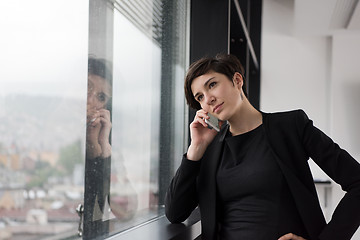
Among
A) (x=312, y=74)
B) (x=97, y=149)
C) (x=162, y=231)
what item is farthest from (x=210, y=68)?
(x=312, y=74)

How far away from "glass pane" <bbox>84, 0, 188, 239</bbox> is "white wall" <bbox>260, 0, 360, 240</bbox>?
316 cm

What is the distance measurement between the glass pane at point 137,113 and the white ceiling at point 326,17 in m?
2.13

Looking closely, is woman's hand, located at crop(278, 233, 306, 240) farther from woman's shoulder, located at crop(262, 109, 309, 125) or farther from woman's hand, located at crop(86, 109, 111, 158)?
woman's hand, located at crop(86, 109, 111, 158)

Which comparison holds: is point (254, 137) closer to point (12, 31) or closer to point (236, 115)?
point (236, 115)

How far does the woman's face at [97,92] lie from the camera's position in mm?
1401

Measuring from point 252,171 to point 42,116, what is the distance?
729 mm

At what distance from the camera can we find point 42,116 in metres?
1.14

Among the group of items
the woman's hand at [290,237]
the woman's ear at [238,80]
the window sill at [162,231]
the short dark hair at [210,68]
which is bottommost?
the window sill at [162,231]

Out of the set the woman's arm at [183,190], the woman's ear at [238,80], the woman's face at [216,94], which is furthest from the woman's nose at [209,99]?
the woman's arm at [183,190]

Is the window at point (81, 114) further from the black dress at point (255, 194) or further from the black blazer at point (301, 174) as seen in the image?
the black dress at point (255, 194)

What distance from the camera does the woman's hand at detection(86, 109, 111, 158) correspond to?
1400 mm

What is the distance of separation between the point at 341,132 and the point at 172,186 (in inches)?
151

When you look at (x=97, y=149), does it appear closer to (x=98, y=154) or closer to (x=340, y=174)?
(x=98, y=154)

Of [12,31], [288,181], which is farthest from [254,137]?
[12,31]
